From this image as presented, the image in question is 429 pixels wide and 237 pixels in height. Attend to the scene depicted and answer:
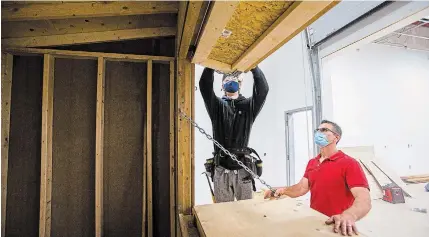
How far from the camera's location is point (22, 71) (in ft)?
7.14

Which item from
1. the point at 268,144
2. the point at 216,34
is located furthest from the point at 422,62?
the point at 216,34

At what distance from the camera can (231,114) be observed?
2.11 m

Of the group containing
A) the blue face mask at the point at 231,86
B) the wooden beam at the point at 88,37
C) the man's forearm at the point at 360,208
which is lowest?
the man's forearm at the point at 360,208

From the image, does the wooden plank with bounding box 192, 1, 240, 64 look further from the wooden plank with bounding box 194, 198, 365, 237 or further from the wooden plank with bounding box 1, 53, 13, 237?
the wooden plank with bounding box 1, 53, 13, 237

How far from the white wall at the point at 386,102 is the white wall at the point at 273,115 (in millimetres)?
752

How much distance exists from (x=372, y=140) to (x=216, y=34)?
17.6 ft

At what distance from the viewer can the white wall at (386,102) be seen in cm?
488

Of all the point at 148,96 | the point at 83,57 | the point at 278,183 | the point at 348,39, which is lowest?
the point at 278,183

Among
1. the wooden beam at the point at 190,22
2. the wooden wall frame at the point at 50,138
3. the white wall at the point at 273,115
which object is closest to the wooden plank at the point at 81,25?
the wooden wall frame at the point at 50,138

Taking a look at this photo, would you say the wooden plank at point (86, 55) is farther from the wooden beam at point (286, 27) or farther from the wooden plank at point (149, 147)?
the wooden beam at point (286, 27)

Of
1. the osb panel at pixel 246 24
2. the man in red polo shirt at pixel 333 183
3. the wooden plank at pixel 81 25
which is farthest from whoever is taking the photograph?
the wooden plank at pixel 81 25

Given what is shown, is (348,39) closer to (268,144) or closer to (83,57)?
(83,57)

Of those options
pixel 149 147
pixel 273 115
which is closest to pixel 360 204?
pixel 149 147

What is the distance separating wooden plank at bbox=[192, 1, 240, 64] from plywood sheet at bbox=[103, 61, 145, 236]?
1.23m
